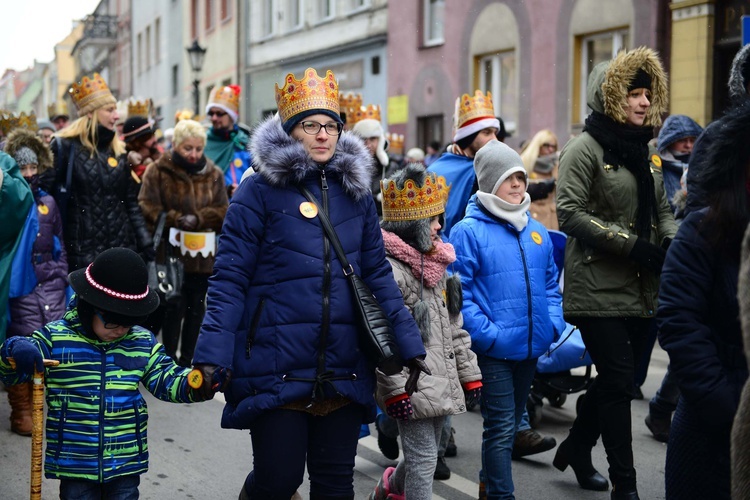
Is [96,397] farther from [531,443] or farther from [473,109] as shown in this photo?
[473,109]

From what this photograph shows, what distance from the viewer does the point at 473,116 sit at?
23.5 feet

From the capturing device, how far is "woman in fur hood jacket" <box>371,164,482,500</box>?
16.2 feet

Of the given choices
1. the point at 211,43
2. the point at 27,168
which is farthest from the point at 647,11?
the point at 211,43

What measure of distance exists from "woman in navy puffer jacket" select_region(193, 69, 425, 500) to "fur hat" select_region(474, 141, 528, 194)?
4.31 feet

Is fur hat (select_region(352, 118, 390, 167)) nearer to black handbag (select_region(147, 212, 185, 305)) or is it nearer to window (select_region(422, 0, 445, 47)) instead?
black handbag (select_region(147, 212, 185, 305))

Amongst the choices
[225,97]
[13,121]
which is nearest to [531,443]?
[13,121]

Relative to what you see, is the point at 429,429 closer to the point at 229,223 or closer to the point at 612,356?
the point at 612,356

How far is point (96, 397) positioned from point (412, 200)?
70.4 inches

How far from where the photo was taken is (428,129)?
2500cm


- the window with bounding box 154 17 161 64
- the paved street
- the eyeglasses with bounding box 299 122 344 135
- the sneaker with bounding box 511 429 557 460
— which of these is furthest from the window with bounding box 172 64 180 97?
the eyeglasses with bounding box 299 122 344 135

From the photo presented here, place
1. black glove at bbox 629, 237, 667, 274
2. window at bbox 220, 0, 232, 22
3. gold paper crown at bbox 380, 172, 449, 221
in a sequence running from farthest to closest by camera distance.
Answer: window at bbox 220, 0, 232, 22
black glove at bbox 629, 237, 667, 274
gold paper crown at bbox 380, 172, 449, 221

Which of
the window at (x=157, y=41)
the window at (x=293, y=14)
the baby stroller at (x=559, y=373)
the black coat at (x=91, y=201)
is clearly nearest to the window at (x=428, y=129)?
the window at (x=293, y=14)

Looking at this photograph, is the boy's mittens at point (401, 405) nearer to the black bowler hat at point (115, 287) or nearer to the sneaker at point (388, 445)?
the black bowler hat at point (115, 287)

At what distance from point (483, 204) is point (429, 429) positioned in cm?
117
